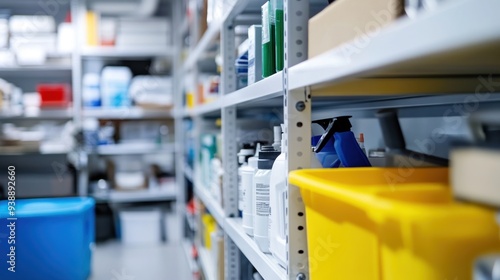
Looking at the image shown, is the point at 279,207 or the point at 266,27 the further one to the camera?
the point at 266,27

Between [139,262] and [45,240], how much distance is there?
114 cm

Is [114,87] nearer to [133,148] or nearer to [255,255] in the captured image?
[133,148]

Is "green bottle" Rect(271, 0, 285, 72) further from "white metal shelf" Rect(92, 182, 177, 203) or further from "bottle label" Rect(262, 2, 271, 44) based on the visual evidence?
"white metal shelf" Rect(92, 182, 177, 203)

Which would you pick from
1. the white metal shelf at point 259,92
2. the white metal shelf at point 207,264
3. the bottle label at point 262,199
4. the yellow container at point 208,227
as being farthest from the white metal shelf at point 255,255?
the yellow container at point 208,227

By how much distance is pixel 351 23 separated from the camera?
77cm

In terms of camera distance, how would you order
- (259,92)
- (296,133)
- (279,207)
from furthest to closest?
(259,92)
(279,207)
(296,133)

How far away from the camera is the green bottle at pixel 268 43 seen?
4.20ft

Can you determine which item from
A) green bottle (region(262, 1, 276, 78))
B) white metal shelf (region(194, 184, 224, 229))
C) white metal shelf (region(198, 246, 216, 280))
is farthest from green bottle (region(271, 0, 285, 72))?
white metal shelf (region(198, 246, 216, 280))

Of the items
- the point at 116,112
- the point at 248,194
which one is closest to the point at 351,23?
the point at 248,194

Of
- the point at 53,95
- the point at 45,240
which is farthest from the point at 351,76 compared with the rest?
the point at 53,95

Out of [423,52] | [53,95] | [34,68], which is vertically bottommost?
[423,52]

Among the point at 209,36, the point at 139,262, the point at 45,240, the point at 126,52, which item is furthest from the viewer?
the point at 126,52

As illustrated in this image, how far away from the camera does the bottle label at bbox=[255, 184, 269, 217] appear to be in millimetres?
1296

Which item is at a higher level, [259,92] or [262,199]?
[259,92]
